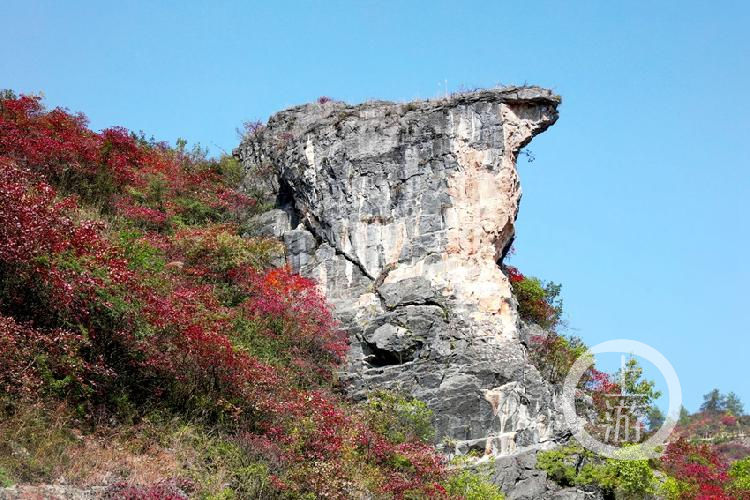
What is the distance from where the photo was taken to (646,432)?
2298cm

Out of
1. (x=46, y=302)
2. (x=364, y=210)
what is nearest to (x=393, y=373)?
(x=364, y=210)

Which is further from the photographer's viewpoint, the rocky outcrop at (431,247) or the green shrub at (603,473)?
the rocky outcrop at (431,247)

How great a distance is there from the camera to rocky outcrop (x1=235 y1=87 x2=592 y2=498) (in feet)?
56.7

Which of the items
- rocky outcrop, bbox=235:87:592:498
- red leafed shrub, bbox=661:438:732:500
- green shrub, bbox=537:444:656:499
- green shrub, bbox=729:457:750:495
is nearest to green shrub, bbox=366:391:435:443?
rocky outcrop, bbox=235:87:592:498

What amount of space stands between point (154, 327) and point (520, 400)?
7.58 m

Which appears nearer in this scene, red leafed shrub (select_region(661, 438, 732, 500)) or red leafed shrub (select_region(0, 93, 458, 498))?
red leafed shrub (select_region(0, 93, 458, 498))

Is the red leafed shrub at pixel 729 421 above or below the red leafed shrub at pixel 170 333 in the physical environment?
above

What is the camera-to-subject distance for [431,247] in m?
19.4

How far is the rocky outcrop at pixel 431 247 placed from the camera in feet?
56.7

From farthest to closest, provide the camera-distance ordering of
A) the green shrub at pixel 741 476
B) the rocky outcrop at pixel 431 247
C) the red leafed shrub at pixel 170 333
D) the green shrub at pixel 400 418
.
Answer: the green shrub at pixel 741 476 → the rocky outcrop at pixel 431 247 → the green shrub at pixel 400 418 → the red leafed shrub at pixel 170 333

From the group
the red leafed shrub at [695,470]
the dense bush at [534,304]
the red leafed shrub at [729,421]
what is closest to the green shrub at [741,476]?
the red leafed shrub at [695,470]

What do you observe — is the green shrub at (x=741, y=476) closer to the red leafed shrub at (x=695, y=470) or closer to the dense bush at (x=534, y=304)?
the red leafed shrub at (x=695, y=470)

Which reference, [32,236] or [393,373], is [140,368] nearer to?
[32,236]

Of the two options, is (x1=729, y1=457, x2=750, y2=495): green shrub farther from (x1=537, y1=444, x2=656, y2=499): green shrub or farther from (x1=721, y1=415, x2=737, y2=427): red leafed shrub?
(x1=721, y1=415, x2=737, y2=427): red leafed shrub
